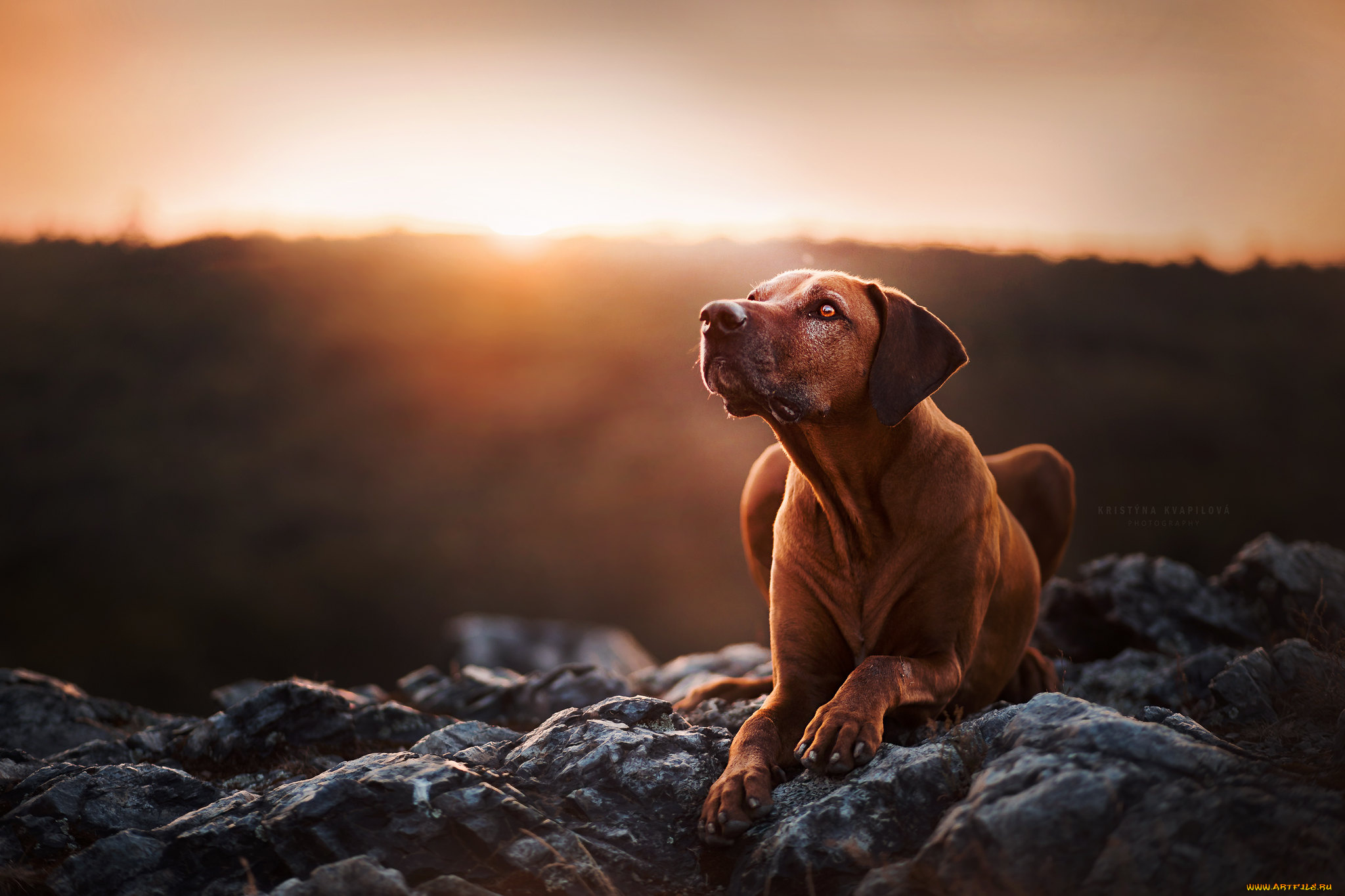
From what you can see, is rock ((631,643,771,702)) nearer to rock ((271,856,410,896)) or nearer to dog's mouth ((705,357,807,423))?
dog's mouth ((705,357,807,423))

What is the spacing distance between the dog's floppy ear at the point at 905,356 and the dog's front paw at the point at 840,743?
51.0 inches

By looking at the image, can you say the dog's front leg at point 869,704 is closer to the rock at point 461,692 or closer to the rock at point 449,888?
the rock at point 449,888

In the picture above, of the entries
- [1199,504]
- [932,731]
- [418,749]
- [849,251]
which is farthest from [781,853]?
[1199,504]

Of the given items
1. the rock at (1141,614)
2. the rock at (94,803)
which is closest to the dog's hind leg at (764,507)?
the rock at (94,803)

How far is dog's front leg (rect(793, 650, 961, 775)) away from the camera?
2957mm

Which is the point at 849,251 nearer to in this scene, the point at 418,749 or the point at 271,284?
the point at 418,749

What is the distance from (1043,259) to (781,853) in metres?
31.3

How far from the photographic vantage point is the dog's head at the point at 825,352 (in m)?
3.42

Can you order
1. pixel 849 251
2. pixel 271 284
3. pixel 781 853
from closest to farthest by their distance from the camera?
pixel 781 853
pixel 849 251
pixel 271 284

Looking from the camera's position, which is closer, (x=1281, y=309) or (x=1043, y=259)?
(x=1281, y=309)

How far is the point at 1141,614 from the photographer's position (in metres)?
7.63

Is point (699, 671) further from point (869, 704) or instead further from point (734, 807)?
point (734, 807)

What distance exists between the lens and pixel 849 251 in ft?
48.1

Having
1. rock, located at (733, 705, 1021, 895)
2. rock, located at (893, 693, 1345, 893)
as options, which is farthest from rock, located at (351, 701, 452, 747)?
rock, located at (893, 693, 1345, 893)
